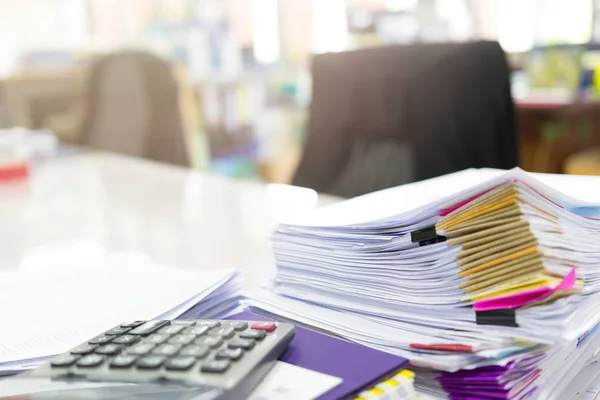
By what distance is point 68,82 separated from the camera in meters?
3.12

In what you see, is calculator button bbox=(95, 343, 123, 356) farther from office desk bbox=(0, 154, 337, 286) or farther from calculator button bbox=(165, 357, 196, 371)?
office desk bbox=(0, 154, 337, 286)

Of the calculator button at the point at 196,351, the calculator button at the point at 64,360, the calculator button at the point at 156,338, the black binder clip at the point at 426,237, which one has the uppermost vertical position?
the black binder clip at the point at 426,237

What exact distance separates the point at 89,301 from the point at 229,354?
22 cm

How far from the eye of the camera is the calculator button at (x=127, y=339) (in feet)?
1.35

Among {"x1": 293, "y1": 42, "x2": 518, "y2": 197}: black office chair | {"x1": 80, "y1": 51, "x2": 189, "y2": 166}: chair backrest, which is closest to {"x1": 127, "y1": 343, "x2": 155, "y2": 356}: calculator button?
{"x1": 293, "y1": 42, "x2": 518, "y2": 197}: black office chair

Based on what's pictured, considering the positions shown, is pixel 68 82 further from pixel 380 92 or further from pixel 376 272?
pixel 376 272

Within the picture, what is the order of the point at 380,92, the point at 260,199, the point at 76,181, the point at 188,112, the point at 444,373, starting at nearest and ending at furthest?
1. the point at 444,373
2. the point at 260,199
3. the point at 380,92
4. the point at 76,181
5. the point at 188,112

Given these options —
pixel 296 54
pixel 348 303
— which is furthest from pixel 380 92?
pixel 296 54

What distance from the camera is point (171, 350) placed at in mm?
386

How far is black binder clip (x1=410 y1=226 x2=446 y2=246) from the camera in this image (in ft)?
1.44

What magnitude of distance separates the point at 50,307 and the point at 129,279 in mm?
81

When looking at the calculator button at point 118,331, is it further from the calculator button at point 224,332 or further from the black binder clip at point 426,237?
the black binder clip at point 426,237

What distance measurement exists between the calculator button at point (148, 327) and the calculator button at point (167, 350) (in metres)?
0.04

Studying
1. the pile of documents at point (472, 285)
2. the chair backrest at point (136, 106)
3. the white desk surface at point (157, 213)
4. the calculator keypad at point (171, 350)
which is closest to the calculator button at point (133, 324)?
the calculator keypad at point (171, 350)
